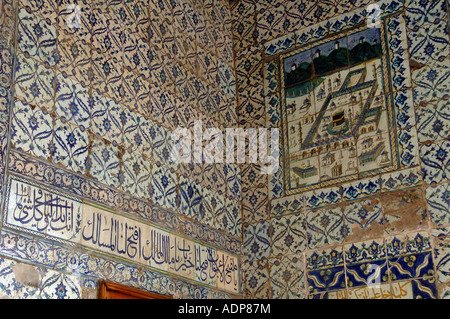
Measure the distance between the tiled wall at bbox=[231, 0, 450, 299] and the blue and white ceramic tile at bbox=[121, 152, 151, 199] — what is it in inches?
40.3

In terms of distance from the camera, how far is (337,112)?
4.79 meters

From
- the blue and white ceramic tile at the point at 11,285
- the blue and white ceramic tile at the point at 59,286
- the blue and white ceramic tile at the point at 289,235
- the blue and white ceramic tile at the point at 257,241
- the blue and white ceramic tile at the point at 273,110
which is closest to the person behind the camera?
the blue and white ceramic tile at the point at 11,285

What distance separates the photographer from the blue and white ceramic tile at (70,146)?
11.8ft

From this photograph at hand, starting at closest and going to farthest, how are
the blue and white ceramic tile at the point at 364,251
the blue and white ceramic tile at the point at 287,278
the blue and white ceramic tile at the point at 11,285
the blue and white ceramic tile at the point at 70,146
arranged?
the blue and white ceramic tile at the point at 11,285, the blue and white ceramic tile at the point at 70,146, the blue and white ceramic tile at the point at 364,251, the blue and white ceramic tile at the point at 287,278

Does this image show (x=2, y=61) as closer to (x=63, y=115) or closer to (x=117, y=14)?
(x=63, y=115)

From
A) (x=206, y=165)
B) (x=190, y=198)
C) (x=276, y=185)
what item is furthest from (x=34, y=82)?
(x=276, y=185)

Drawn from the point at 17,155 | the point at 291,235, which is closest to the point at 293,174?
the point at 291,235

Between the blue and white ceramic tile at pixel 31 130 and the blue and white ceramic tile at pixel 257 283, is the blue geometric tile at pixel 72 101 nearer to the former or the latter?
the blue and white ceramic tile at pixel 31 130

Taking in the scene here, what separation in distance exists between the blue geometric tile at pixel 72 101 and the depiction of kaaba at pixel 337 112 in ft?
5.20

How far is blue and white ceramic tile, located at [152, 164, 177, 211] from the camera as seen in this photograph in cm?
420

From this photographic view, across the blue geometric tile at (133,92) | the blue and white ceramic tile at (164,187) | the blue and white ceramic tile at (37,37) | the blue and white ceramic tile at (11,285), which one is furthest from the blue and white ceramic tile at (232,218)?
the blue and white ceramic tile at (11,285)

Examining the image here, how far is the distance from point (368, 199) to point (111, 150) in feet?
5.33

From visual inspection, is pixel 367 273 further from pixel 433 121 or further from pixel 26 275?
pixel 26 275

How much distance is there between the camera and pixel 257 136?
5098 mm
